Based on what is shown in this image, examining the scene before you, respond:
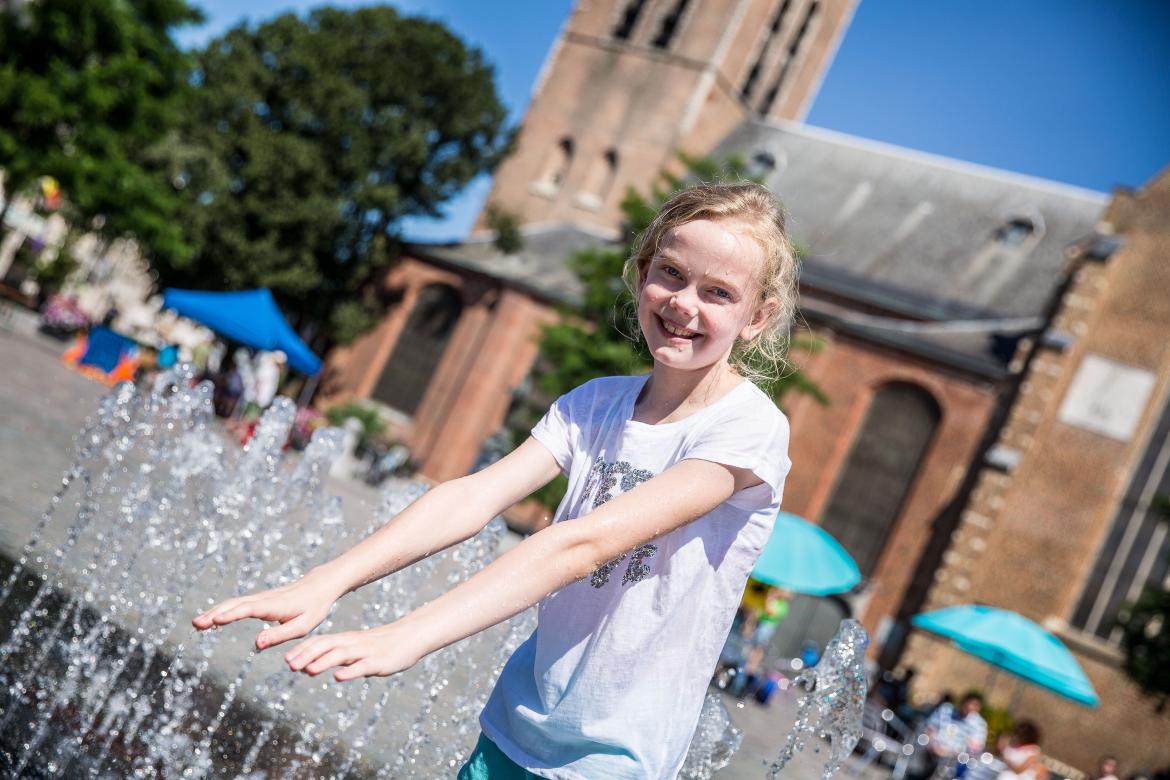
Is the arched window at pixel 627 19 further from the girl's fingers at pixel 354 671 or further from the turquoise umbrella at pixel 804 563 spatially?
the girl's fingers at pixel 354 671

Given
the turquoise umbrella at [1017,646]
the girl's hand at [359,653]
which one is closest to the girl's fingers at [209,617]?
the girl's hand at [359,653]

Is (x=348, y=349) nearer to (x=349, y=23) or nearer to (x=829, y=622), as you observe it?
(x=349, y=23)

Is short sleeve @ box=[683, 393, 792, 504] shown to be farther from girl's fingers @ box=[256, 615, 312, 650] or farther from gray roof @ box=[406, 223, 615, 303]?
gray roof @ box=[406, 223, 615, 303]

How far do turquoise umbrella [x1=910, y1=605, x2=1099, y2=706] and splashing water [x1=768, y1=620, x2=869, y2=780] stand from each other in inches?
381

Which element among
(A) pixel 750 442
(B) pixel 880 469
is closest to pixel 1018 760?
(B) pixel 880 469

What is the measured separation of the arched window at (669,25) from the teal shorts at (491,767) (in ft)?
106

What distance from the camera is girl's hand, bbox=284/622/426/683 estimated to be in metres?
1.22

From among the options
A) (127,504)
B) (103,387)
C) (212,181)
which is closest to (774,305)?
(127,504)

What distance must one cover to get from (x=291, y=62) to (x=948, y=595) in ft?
69.5

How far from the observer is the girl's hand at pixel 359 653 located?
122cm

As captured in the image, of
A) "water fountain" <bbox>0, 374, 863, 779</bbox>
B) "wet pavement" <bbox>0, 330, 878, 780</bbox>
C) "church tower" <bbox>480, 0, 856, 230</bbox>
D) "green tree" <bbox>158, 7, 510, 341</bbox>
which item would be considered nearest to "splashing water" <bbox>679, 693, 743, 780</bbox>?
"water fountain" <bbox>0, 374, 863, 779</bbox>

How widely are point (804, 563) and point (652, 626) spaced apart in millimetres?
10765

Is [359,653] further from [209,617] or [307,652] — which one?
[209,617]

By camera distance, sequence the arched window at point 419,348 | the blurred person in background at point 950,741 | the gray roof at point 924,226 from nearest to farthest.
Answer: the blurred person in background at point 950,741
the gray roof at point 924,226
the arched window at point 419,348
